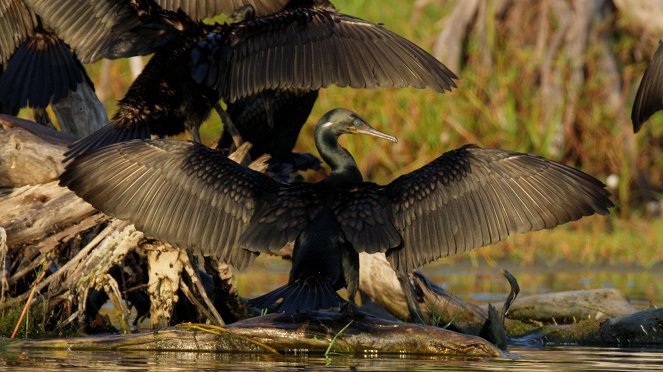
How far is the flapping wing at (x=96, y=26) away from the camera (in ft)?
21.7

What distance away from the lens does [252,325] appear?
19.4 ft

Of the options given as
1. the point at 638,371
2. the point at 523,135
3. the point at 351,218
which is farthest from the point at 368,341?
the point at 523,135

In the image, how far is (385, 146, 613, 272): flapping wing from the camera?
18.7 ft

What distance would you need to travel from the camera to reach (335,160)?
5.93 metres

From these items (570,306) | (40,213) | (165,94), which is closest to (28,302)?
(40,213)

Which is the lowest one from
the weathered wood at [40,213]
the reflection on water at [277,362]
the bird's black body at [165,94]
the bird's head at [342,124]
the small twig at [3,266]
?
the reflection on water at [277,362]

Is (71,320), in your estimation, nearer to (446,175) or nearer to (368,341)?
(368,341)

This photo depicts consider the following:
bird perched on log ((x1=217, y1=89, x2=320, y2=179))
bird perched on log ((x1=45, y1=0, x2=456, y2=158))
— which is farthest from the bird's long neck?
bird perched on log ((x1=217, y1=89, x2=320, y2=179))

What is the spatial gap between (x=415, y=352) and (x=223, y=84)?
1598 mm

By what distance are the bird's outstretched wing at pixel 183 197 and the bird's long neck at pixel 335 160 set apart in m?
0.20

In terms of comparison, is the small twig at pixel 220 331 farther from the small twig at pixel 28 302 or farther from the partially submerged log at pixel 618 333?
the partially submerged log at pixel 618 333

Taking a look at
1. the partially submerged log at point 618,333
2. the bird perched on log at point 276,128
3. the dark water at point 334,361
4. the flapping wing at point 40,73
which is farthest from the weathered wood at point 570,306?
the flapping wing at point 40,73

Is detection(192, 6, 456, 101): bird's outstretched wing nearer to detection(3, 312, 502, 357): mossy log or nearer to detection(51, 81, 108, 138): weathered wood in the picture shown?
detection(3, 312, 502, 357): mossy log

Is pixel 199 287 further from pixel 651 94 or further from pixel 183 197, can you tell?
pixel 651 94
